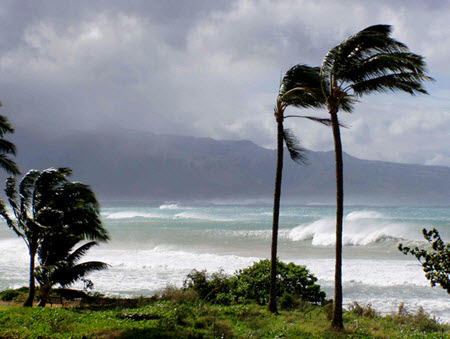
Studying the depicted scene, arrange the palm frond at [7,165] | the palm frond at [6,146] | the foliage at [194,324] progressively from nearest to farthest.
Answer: the foliage at [194,324] < the palm frond at [6,146] < the palm frond at [7,165]

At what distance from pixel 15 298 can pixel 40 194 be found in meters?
3.44

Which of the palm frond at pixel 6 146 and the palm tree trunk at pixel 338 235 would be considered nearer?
the palm tree trunk at pixel 338 235

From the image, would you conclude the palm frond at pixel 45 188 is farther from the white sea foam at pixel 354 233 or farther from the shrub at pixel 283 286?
the white sea foam at pixel 354 233

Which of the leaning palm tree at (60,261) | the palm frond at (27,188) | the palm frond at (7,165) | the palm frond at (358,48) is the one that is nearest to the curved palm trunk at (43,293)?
the leaning palm tree at (60,261)

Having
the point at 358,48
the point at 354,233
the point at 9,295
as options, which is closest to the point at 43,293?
the point at 9,295

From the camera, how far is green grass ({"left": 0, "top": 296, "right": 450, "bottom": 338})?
29.2 ft

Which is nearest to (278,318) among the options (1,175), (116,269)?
(116,269)

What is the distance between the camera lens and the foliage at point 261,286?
43.8 ft

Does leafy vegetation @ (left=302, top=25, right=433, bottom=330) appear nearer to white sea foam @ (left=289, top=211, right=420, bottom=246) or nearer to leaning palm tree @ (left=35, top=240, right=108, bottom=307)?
leaning palm tree @ (left=35, top=240, right=108, bottom=307)

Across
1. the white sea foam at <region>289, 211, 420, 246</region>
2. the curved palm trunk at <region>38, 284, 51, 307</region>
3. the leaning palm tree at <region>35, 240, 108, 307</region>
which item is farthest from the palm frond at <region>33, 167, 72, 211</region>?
the white sea foam at <region>289, 211, 420, 246</region>

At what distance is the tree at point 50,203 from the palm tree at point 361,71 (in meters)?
8.02

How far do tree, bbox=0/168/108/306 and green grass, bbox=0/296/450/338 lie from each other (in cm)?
327

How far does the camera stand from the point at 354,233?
37812 millimetres

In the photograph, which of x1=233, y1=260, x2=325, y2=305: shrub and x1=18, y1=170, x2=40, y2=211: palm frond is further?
x1=18, y1=170, x2=40, y2=211: palm frond
